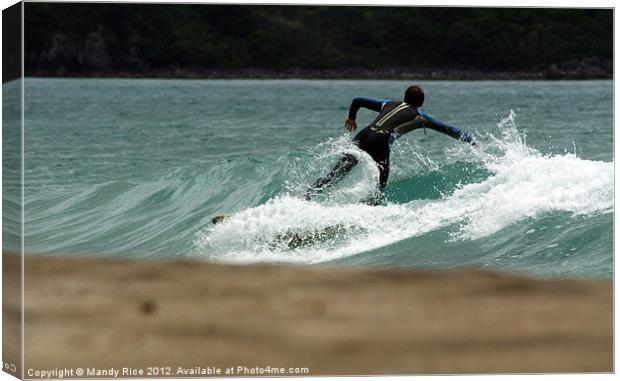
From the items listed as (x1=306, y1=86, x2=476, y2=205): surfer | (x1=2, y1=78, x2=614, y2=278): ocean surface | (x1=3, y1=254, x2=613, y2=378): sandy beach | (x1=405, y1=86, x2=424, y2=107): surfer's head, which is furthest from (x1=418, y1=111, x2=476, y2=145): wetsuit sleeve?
(x1=3, y1=254, x2=613, y2=378): sandy beach

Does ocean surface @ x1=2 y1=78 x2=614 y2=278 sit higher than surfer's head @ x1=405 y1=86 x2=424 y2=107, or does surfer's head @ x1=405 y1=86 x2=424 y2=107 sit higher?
surfer's head @ x1=405 y1=86 x2=424 y2=107

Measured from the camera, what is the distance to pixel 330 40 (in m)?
11.2

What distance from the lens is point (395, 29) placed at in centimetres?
931

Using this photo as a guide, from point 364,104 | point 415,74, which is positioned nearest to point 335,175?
point 364,104

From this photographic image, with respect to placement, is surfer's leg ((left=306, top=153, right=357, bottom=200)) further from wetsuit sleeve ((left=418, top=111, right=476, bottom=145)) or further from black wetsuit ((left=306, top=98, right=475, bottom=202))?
wetsuit sleeve ((left=418, top=111, right=476, bottom=145))

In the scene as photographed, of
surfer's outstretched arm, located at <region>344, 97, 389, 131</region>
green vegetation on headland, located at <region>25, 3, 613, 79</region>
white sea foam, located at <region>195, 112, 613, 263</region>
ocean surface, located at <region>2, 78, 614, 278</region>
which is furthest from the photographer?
surfer's outstretched arm, located at <region>344, 97, 389, 131</region>

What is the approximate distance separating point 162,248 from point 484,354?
6.78 metres

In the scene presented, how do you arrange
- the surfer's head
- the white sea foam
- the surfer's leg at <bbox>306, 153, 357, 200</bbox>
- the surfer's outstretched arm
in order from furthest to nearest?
1. the surfer's leg at <bbox>306, 153, 357, 200</bbox>
2. the surfer's head
3. the surfer's outstretched arm
4. the white sea foam

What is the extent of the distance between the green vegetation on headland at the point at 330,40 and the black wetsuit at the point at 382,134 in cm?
39

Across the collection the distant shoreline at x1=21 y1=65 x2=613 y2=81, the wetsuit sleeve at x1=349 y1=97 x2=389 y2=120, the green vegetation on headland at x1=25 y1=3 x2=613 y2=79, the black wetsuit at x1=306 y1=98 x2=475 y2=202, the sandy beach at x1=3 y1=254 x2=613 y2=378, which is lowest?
the sandy beach at x1=3 y1=254 x2=613 y2=378

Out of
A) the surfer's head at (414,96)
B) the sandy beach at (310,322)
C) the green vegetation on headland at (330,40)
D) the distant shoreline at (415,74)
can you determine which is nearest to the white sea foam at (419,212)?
the surfer's head at (414,96)

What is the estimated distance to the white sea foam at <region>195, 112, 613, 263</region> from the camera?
10.3 meters

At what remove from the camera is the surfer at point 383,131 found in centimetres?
1096

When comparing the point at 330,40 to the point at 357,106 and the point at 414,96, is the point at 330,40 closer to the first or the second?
the point at 357,106
